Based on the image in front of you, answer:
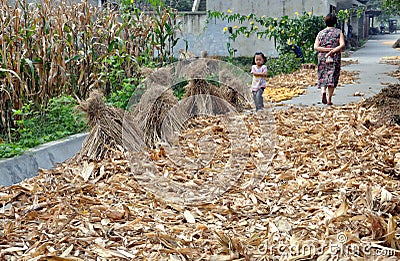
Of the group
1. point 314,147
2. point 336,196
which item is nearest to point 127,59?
point 314,147

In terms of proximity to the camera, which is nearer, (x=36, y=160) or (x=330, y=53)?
(x=36, y=160)

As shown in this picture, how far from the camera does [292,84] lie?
11.6 m

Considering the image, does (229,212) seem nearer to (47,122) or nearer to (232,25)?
(47,122)

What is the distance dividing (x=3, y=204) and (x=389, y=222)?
109 inches

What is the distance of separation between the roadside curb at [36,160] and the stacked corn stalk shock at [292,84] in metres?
4.39

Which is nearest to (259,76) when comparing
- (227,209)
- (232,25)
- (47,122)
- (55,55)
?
(55,55)

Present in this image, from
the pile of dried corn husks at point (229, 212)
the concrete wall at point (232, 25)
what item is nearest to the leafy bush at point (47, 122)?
the pile of dried corn husks at point (229, 212)

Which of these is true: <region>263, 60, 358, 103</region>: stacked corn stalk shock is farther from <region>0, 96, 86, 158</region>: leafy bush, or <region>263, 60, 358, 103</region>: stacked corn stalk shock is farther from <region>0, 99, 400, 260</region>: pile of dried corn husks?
<region>0, 99, 400, 260</region>: pile of dried corn husks

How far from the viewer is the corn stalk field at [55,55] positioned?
569cm

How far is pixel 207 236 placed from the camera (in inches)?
125

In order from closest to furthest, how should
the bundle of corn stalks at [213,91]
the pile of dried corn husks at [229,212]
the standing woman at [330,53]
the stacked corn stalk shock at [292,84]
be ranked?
the pile of dried corn husks at [229,212] < the bundle of corn stalks at [213,91] < the standing woman at [330,53] < the stacked corn stalk shock at [292,84]

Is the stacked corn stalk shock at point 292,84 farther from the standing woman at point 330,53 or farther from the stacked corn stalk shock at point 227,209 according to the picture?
the stacked corn stalk shock at point 227,209

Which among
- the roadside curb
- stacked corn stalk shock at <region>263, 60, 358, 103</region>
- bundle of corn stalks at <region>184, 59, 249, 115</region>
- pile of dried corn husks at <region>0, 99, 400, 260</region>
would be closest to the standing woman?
stacked corn stalk shock at <region>263, 60, 358, 103</region>

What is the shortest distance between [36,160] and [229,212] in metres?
2.26
